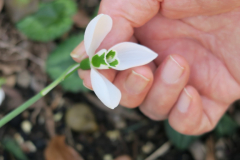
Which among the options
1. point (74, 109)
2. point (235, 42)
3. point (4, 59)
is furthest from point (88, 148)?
point (235, 42)

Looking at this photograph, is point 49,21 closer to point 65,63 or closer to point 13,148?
point 65,63

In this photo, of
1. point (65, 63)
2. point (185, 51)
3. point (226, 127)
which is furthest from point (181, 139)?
point (65, 63)

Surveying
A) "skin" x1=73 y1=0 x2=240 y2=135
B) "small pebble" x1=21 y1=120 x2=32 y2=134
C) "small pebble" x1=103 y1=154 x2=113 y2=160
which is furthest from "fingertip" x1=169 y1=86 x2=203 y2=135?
"small pebble" x1=21 y1=120 x2=32 y2=134

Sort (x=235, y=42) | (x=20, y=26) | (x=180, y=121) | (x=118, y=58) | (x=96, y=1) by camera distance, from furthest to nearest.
Result: 1. (x=96, y=1)
2. (x=20, y=26)
3. (x=180, y=121)
4. (x=235, y=42)
5. (x=118, y=58)

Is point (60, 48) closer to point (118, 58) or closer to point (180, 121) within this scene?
point (118, 58)

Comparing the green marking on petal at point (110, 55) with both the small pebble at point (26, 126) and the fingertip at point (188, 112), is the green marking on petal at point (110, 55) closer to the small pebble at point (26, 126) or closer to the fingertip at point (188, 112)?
the fingertip at point (188, 112)

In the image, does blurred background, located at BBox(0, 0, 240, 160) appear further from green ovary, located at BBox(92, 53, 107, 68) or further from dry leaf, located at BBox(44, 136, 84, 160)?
green ovary, located at BBox(92, 53, 107, 68)
